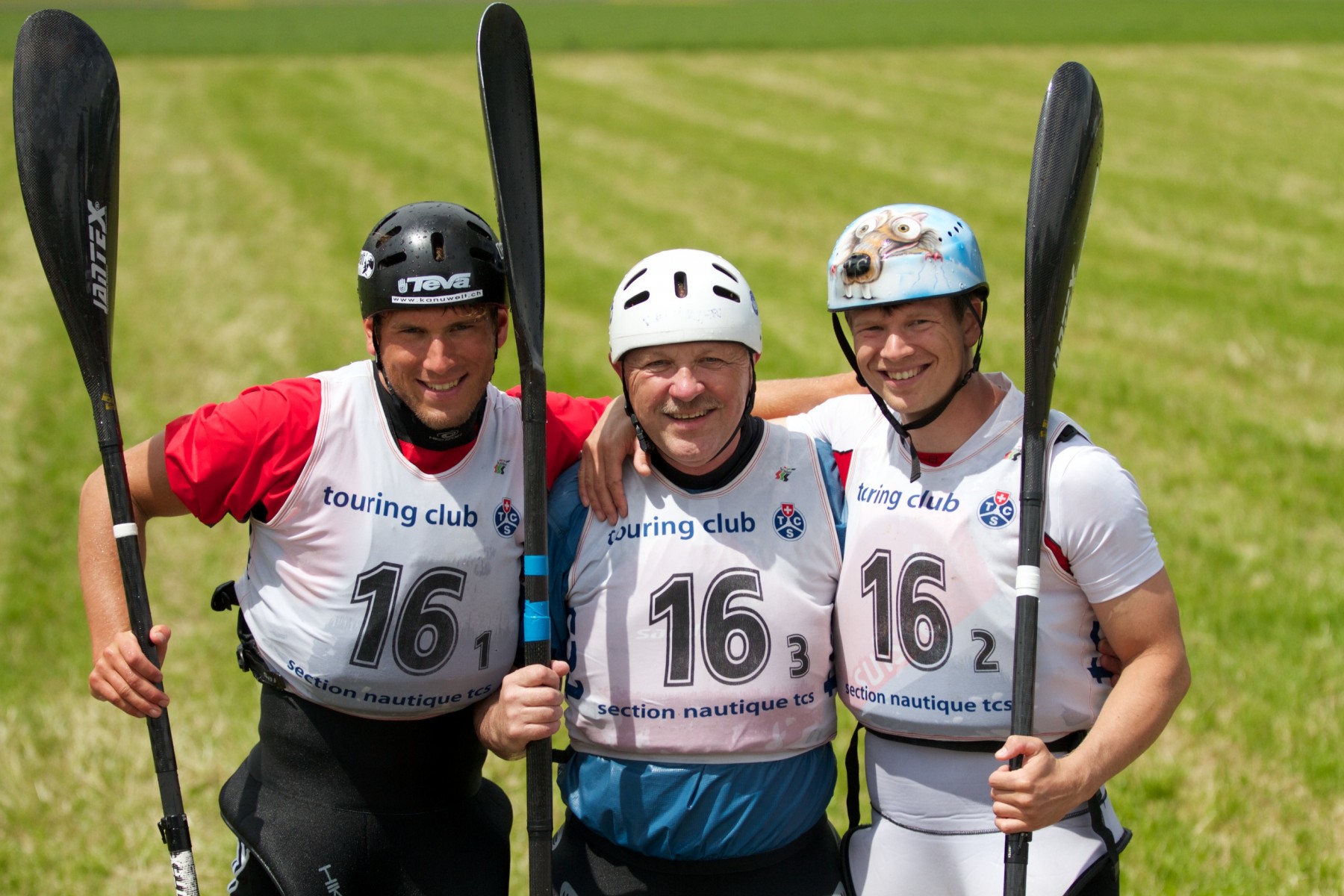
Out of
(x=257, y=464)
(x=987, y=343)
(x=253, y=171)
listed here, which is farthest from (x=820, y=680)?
(x=253, y=171)

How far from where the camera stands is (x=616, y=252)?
1592 centimetres

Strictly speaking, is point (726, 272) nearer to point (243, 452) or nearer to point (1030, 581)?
point (1030, 581)

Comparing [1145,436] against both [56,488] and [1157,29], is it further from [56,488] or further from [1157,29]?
[1157,29]

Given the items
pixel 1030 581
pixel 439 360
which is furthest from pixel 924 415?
pixel 439 360

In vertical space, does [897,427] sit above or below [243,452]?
above

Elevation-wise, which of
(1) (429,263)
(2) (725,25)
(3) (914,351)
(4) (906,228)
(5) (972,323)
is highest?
(2) (725,25)

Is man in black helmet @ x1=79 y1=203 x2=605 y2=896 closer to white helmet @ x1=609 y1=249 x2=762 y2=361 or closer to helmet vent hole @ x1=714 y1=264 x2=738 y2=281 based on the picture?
white helmet @ x1=609 y1=249 x2=762 y2=361

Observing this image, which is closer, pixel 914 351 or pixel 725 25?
pixel 914 351

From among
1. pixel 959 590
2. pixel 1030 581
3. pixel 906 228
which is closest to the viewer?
pixel 1030 581

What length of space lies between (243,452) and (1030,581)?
233 centimetres

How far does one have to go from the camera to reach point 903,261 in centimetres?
366

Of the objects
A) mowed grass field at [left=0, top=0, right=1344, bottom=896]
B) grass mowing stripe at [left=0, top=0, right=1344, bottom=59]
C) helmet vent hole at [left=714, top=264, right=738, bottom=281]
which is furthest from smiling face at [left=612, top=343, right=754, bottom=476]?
grass mowing stripe at [left=0, top=0, right=1344, bottom=59]

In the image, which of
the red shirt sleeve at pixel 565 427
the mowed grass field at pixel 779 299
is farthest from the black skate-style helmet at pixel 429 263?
the mowed grass field at pixel 779 299

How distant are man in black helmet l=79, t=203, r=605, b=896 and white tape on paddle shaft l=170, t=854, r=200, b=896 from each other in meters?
0.17
